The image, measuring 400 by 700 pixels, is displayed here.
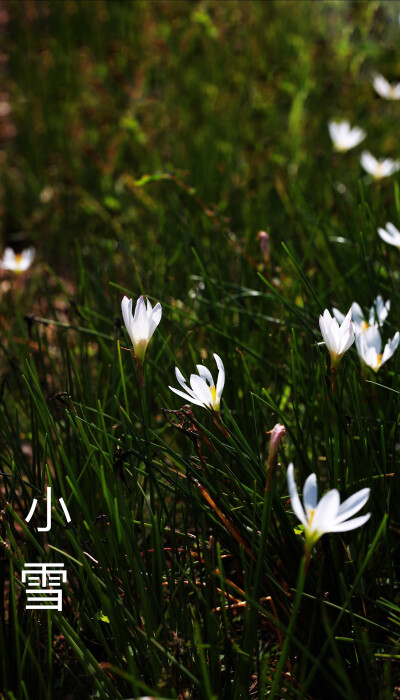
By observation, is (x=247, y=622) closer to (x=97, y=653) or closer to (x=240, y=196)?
(x=97, y=653)

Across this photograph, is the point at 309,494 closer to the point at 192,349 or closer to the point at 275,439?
the point at 275,439

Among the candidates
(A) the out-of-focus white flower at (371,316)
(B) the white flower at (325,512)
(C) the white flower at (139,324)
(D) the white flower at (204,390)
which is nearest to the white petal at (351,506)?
(B) the white flower at (325,512)

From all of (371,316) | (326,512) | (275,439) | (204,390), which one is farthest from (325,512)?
(371,316)

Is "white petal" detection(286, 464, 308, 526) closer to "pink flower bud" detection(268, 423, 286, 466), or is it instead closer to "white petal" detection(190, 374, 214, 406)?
"pink flower bud" detection(268, 423, 286, 466)

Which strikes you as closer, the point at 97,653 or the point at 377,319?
the point at 97,653

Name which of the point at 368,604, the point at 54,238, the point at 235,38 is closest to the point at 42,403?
the point at 368,604

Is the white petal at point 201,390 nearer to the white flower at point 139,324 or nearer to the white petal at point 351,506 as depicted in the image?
the white flower at point 139,324

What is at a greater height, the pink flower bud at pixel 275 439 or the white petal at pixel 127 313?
the white petal at pixel 127 313
